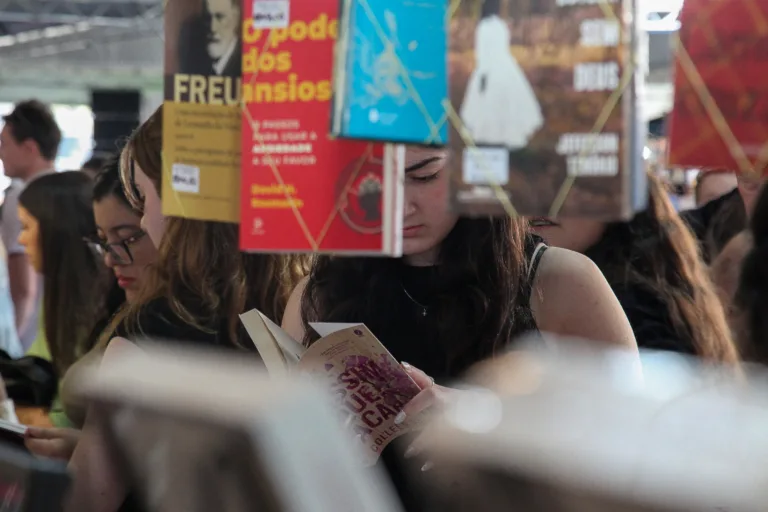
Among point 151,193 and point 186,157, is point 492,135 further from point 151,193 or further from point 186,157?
point 151,193

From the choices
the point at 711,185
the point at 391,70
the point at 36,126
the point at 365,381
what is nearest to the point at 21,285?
the point at 36,126

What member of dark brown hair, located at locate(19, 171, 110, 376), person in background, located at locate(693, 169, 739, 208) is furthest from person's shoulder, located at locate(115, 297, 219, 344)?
person in background, located at locate(693, 169, 739, 208)

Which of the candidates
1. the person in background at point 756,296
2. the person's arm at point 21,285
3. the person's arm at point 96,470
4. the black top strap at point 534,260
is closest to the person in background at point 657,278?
the black top strap at point 534,260

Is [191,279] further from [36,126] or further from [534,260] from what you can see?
[36,126]

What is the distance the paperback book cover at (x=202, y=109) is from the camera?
1.56m

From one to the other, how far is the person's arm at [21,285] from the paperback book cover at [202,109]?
3.16m

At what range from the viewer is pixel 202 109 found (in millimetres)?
1583

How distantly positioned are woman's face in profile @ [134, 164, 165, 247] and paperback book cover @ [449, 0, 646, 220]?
3.11ft

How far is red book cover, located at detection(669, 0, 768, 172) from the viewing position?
1.24 metres

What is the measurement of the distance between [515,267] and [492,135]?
0.49 m

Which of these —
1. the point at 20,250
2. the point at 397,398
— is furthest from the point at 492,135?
the point at 20,250

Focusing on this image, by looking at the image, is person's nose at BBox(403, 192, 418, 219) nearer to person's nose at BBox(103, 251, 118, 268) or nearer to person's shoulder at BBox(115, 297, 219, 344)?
person's shoulder at BBox(115, 297, 219, 344)

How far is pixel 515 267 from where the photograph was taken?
5.43 ft

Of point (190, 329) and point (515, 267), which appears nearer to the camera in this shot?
point (515, 267)
